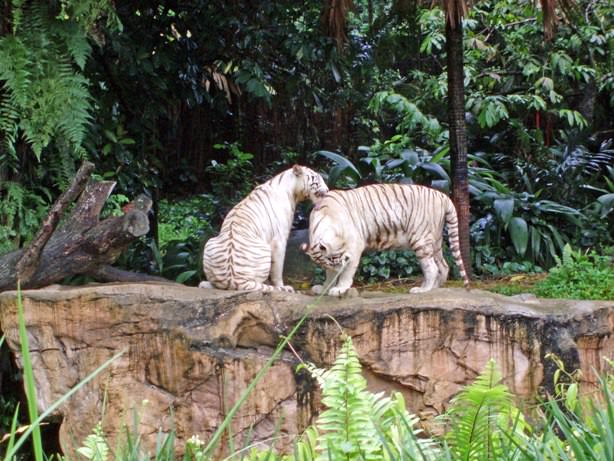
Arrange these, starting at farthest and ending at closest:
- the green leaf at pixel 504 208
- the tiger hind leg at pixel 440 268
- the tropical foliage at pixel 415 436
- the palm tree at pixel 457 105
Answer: the green leaf at pixel 504 208 < the palm tree at pixel 457 105 < the tiger hind leg at pixel 440 268 < the tropical foliage at pixel 415 436

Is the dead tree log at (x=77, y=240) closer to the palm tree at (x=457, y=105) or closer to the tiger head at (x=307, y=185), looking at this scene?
the tiger head at (x=307, y=185)

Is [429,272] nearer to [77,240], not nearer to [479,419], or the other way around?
[77,240]

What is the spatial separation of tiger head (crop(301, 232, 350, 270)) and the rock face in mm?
269

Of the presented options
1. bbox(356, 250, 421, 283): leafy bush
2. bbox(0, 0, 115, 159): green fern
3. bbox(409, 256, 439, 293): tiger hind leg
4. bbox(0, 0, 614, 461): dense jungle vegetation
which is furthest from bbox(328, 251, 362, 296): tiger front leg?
Answer: bbox(356, 250, 421, 283): leafy bush

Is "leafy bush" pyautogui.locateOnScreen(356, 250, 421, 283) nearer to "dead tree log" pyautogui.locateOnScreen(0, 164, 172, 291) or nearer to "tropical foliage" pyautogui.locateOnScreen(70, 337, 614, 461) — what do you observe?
"dead tree log" pyautogui.locateOnScreen(0, 164, 172, 291)

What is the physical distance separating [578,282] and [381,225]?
1741 millimetres

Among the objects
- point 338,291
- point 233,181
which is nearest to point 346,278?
point 338,291

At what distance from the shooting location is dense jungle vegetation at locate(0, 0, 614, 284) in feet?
18.1

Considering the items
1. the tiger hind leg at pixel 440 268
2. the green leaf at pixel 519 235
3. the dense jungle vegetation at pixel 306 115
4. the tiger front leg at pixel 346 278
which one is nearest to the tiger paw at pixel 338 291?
the tiger front leg at pixel 346 278

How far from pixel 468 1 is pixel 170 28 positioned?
283 cm

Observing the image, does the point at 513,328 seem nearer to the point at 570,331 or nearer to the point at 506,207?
the point at 570,331

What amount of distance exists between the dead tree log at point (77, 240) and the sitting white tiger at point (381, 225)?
111cm

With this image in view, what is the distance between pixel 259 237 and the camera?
16.7 feet

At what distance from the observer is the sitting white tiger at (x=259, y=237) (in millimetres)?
5012
